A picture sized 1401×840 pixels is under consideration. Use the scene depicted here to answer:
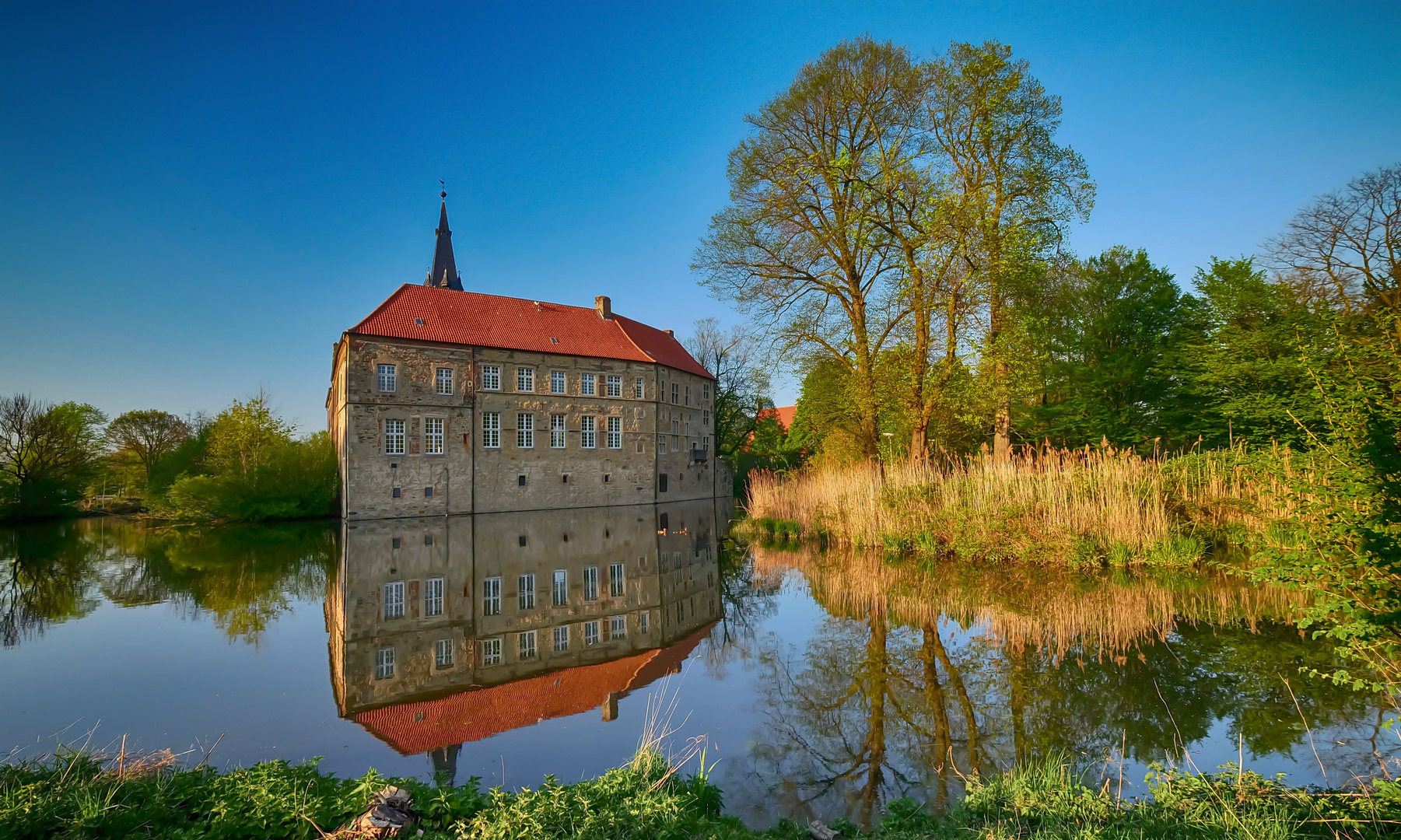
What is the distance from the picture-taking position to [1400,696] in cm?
464

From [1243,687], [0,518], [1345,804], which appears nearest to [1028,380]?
[1243,687]

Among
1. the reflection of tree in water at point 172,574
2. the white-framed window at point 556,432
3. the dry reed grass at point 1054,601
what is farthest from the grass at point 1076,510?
the white-framed window at point 556,432

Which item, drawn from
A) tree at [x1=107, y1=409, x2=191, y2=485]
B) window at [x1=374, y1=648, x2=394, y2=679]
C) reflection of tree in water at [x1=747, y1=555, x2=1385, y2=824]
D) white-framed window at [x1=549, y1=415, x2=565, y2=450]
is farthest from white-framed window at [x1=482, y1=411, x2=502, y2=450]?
tree at [x1=107, y1=409, x2=191, y2=485]

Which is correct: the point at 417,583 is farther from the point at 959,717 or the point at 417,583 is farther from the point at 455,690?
the point at 959,717

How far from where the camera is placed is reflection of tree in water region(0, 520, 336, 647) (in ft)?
32.2

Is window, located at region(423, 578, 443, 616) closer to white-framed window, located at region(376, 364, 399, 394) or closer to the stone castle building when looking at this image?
the stone castle building

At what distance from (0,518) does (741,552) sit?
34401 millimetres

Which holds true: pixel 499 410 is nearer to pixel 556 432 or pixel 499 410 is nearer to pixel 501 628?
pixel 556 432

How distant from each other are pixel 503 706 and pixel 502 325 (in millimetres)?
25767

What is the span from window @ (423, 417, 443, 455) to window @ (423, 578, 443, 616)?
15.9 m

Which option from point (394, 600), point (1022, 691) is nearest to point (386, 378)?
point (394, 600)

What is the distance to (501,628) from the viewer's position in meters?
8.21

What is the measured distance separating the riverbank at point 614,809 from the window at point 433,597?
5.52 meters

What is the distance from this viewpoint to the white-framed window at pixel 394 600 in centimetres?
908
